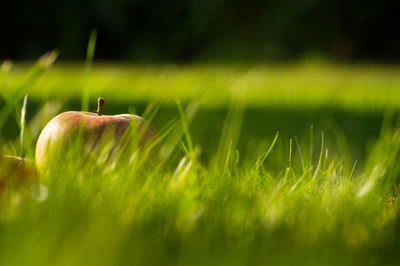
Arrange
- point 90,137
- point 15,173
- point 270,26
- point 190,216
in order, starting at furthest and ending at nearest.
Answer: point 270,26 < point 90,137 < point 15,173 < point 190,216

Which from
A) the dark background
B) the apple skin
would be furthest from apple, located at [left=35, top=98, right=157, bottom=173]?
the dark background

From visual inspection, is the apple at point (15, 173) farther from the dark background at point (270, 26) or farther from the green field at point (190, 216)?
the dark background at point (270, 26)

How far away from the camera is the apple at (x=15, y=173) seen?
0.88 meters

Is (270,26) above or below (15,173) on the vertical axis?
below

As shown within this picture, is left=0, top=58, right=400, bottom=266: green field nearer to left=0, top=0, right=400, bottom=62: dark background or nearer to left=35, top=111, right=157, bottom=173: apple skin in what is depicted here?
left=35, top=111, right=157, bottom=173: apple skin

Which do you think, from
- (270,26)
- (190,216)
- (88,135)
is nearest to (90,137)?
(88,135)

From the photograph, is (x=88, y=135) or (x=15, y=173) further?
(x=88, y=135)

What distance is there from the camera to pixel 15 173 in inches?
36.4

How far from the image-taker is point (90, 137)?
1.08m

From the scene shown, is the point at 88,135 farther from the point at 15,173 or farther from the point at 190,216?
the point at 190,216

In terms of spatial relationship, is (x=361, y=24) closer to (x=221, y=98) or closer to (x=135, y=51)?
(x=221, y=98)

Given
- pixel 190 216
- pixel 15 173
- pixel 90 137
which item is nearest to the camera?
pixel 190 216

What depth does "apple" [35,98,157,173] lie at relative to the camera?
3.46 ft

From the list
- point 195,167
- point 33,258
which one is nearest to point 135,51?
point 195,167
